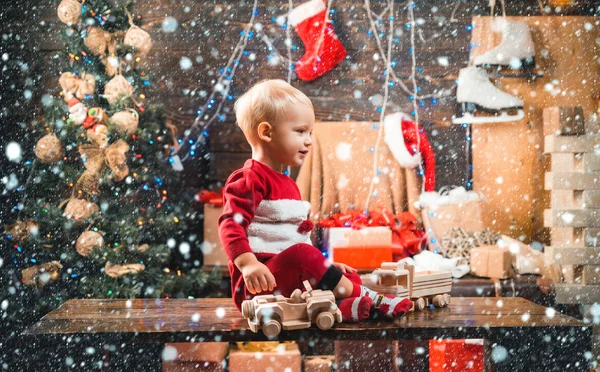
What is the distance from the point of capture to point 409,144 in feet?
10.4

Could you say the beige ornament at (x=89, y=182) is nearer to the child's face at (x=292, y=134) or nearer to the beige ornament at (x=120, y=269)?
the beige ornament at (x=120, y=269)

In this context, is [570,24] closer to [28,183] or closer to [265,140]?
[265,140]

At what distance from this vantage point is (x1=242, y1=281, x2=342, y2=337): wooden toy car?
121cm


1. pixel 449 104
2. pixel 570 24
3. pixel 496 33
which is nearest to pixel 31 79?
pixel 449 104

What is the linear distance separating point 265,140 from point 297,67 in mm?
1958

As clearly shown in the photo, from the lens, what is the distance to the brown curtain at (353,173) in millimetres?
3217

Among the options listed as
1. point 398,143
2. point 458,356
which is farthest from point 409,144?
point 458,356

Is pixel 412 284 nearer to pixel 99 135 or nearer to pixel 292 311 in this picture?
pixel 292 311

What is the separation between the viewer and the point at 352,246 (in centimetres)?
275

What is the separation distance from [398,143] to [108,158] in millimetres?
1347

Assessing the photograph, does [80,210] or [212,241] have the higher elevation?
[80,210]

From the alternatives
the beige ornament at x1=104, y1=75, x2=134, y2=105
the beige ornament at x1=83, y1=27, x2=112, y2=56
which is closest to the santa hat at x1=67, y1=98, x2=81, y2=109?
the beige ornament at x1=104, y1=75, x2=134, y2=105

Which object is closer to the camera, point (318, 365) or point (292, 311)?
point (292, 311)

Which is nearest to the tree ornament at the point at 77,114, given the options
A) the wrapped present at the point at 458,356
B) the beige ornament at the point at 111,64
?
the beige ornament at the point at 111,64
